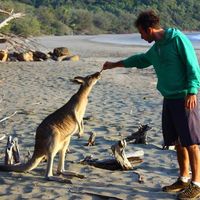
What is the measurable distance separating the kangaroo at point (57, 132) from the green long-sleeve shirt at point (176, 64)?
0.93 m

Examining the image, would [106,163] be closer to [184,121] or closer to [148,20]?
[184,121]

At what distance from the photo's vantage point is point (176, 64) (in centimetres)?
449

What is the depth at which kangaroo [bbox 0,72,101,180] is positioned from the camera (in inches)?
199

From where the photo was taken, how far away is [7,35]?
6.05 m

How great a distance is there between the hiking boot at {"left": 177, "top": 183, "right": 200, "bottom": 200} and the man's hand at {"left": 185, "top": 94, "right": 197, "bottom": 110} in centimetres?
70

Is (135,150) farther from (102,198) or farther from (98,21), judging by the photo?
(98,21)

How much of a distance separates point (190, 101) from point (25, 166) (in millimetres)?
1826

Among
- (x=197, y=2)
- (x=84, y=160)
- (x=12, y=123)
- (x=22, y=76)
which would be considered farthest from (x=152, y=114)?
(x=197, y=2)

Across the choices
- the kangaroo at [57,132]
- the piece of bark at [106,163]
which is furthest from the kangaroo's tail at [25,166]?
the piece of bark at [106,163]

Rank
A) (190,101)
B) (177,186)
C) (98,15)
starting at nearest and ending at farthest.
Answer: (190,101) → (177,186) → (98,15)

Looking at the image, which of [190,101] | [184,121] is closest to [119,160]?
[184,121]

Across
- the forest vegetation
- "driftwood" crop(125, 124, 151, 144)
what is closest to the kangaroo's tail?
"driftwood" crop(125, 124, 151, 144)

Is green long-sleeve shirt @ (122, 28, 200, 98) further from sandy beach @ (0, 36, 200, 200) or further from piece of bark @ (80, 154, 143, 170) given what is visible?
piece of bark @ (80, 154, 143, 170)

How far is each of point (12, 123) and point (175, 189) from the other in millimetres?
4281
